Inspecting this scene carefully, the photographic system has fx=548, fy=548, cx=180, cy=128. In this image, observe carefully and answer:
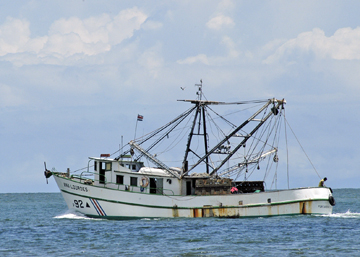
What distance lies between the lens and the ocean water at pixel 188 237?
24.5 m

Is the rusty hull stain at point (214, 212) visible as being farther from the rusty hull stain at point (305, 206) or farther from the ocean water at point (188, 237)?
the rusty hull stain at point (305, 206)

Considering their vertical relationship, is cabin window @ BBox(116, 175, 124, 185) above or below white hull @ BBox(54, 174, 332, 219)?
above

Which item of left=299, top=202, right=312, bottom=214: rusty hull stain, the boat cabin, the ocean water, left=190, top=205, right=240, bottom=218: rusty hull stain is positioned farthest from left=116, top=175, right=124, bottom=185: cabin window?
left=299, top=202, right=312, bottom=214: rusty hull stain

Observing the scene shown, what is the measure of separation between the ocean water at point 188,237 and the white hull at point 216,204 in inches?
26.0

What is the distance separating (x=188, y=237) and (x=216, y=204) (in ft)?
23.7

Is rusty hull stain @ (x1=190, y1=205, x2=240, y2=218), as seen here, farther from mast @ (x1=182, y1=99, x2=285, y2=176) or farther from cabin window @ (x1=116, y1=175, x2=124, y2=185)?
cabin window @ (x1=116, y1=175, x2=124, y2=185)

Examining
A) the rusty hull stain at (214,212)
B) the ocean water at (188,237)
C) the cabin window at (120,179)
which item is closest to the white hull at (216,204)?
the rusty hull stain at (214,212)

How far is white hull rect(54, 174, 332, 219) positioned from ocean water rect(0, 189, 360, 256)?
66 centimetres

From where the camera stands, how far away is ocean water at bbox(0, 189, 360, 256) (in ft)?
80.4

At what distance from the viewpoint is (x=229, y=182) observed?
35344 mm

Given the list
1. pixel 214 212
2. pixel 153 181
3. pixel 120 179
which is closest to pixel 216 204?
pixel 214 212

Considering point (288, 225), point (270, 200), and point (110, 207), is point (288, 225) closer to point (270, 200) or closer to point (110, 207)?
point (270, 200)

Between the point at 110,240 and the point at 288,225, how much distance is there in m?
10.6

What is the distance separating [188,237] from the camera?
2778cm
